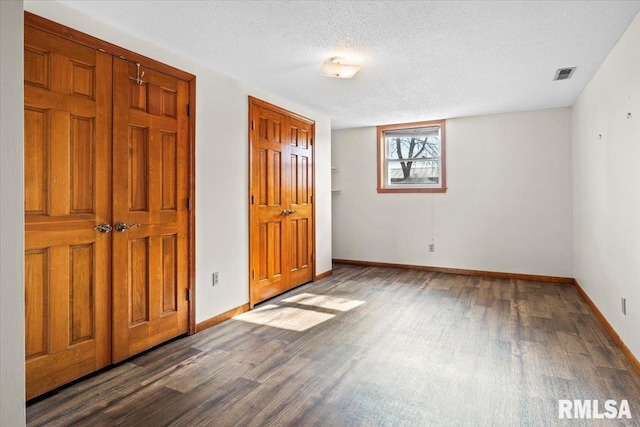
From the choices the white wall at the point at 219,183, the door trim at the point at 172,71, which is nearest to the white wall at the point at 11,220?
the door trim at the point at 172,71

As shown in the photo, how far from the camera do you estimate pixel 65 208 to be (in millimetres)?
2193

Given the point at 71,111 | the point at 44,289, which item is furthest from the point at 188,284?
the point at 71,111

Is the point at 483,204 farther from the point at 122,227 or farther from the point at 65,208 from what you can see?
the point at 65,208

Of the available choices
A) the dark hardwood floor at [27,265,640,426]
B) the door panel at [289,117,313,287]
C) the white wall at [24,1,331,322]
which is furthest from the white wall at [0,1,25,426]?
the door panel at [289,117,313,287]

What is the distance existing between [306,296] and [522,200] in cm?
324

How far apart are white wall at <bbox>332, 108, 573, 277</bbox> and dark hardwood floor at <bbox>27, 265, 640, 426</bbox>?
5.18ft

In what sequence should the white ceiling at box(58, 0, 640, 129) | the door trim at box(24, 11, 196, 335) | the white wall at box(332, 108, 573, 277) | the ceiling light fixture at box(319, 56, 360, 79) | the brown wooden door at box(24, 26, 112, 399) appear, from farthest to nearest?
the white wall at box(332, 108, 573, 277)
the ceiling light fixture at box(319, 56, 360, 79)
the white ceiling at box(58, 0, 640, 129)
the door trim at box(24, 11, 196, 335)
the brown wooden door at box(24, 26, 112, 399)

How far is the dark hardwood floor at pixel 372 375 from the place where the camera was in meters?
1.91

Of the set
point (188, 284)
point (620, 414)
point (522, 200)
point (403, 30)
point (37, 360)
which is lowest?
point (620, 414)

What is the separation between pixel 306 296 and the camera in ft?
14.0

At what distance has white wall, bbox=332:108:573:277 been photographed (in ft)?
16.1

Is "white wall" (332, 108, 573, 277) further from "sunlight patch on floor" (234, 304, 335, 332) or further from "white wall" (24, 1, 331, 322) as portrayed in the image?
"white wall" (24, 1, 331, 322)

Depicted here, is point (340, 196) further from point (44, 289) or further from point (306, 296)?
point (44, 289)
